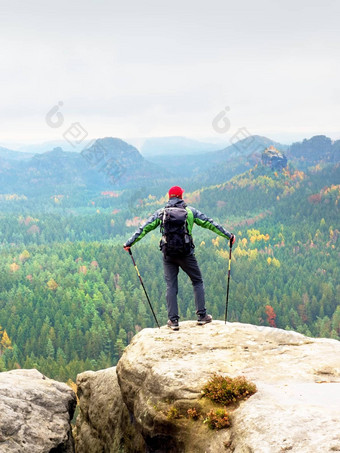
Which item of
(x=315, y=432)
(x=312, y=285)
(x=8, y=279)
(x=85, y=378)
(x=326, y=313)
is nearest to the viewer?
(x=315, y=432)

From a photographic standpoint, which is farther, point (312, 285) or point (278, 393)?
point (312, 285)

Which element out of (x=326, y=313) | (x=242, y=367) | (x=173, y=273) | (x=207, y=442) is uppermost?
(x=173, y=273)

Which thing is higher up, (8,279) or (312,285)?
(8,279)

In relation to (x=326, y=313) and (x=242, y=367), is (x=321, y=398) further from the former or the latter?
(x=326, y=313)

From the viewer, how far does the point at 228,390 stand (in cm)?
1240

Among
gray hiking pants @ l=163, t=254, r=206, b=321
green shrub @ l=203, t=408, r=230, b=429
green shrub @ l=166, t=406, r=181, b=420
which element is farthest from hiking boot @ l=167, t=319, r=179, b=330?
green shrub @ l=203, t=408, r=230, b=429

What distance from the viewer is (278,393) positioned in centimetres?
1202

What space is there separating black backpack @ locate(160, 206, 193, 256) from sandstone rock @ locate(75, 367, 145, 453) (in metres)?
7.27

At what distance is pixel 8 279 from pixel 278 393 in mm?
179538

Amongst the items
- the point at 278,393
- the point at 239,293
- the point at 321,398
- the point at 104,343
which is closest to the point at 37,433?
the point at 278,393

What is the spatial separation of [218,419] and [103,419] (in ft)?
33.3

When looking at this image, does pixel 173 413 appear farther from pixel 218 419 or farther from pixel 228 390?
pixel 228 390

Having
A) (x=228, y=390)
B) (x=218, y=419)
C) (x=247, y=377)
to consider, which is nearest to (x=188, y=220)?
(x=247, y=377)

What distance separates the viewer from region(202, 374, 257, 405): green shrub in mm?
12250
